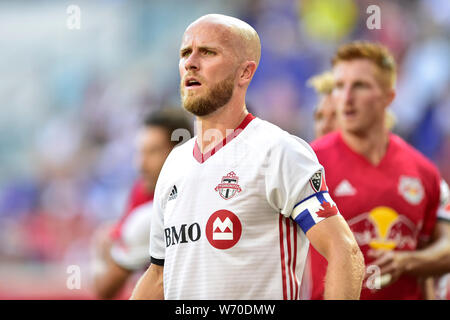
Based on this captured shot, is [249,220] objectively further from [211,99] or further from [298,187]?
[211,99]

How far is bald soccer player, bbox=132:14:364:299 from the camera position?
7.50ft

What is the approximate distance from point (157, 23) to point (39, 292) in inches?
159

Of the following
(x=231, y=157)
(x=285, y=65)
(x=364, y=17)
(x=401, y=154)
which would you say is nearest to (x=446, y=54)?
(x=364, y=17)

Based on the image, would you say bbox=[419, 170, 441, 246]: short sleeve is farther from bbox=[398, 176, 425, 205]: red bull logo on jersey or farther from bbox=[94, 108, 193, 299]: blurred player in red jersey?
bbox=[94, 108, 193, 299]: blurred player in red jersey

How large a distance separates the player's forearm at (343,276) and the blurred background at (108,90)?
542 centimetres

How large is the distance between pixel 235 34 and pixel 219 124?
1.08ft

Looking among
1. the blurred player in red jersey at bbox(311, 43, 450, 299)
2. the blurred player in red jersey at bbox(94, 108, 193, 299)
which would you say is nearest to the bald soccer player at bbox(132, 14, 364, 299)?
the blurred player in red jersey at bbox(311, 43, 450, 299)

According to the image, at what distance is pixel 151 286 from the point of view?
269cm

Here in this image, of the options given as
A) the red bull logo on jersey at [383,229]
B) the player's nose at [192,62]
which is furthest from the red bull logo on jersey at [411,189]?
the player's nose at [192,62]

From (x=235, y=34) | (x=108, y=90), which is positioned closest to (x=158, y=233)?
(x=235, y=34)

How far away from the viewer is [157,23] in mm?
9953

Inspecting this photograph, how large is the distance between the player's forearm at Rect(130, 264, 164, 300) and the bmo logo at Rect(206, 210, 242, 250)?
41 centimetres

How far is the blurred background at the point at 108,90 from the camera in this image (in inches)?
336

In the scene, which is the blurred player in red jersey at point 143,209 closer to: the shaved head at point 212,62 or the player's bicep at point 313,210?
the shaved head at point 212,62
